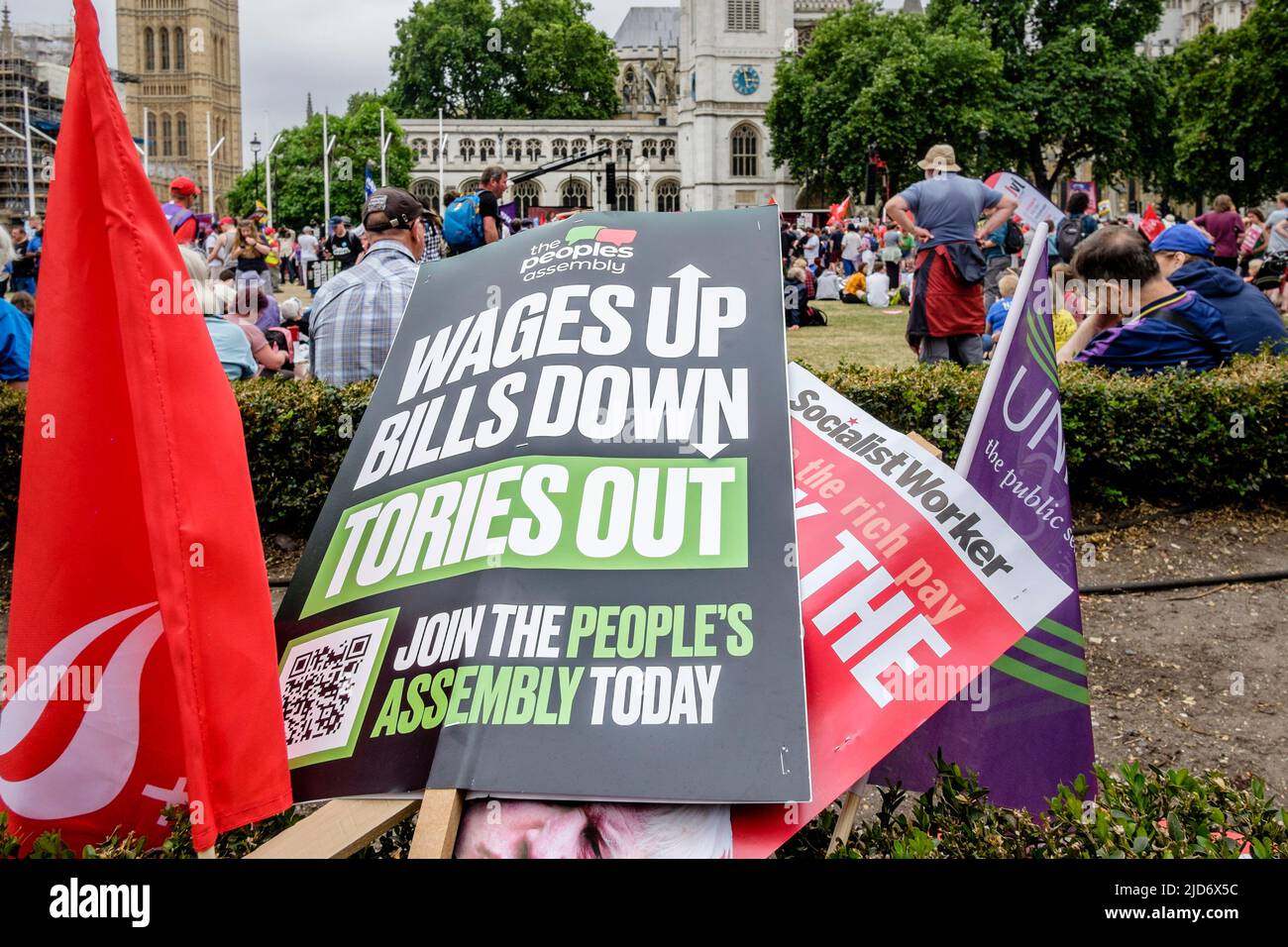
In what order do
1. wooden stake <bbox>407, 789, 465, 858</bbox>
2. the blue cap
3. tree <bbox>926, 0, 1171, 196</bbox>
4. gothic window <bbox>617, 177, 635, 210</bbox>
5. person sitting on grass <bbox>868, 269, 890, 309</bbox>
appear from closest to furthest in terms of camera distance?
1. wooden stake <bbox>407, 789, 465, 858</bbox>
2. the blue cap
3. person sitting on grass <bbox>868, 269, 890, 309</bbox>
4. tree <bbox>926, 0, 1171, 196</bbox>
5. gothic window <bbox>617, 177, 635, 210</bbox>

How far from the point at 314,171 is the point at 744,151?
35152 mm

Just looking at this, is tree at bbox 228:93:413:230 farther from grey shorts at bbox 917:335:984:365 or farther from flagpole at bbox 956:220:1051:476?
flagpole at bbox 956:220:1051:476

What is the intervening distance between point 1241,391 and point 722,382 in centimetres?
487

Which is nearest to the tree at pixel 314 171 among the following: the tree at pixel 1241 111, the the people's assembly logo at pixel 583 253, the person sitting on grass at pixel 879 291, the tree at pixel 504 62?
the tree at pixel 504 62

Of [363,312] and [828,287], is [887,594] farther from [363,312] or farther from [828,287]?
[828,287]

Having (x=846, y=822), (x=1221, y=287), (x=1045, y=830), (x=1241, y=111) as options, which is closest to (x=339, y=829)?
(x=846, y=822)

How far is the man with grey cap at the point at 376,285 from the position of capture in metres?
5.64

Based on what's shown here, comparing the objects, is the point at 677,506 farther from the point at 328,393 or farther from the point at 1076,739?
the point at 328,393

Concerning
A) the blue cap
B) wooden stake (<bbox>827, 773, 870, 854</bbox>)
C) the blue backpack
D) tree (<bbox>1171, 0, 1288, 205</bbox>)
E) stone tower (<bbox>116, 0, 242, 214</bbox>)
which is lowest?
wooden stake (<bbox>827, 773, 870, 854</bbox>)

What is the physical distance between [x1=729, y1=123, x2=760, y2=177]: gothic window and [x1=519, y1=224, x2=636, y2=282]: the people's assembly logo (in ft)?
287

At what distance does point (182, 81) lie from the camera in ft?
294

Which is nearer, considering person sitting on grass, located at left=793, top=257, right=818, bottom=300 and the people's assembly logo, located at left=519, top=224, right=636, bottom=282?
the people's assembly logo, located at left=519, top=224, right=636, bottom=282

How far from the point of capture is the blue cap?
708 cm

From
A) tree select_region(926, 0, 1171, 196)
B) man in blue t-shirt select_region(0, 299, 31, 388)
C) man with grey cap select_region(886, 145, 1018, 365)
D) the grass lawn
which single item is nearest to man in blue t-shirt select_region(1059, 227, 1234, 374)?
man with grey cap select_region(886, 145, 1018, 365)
